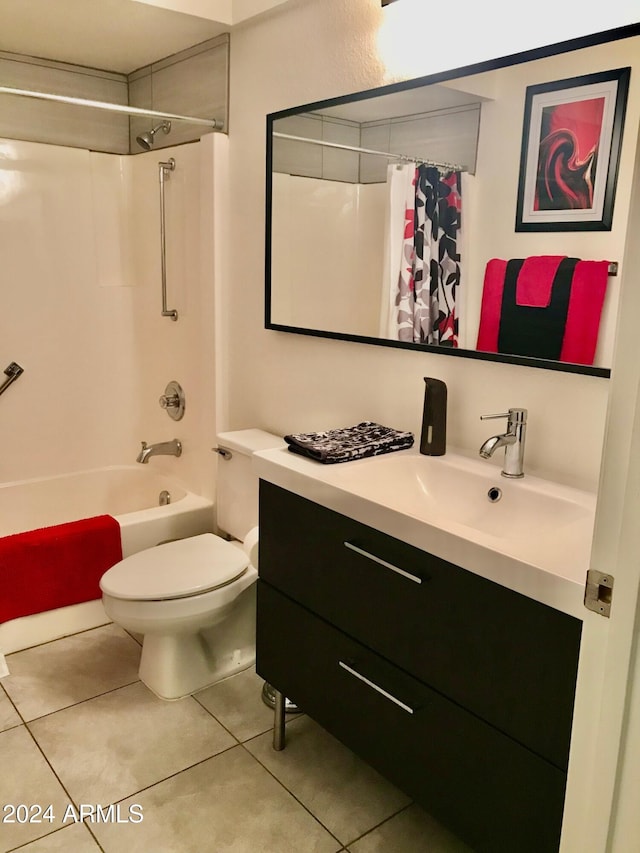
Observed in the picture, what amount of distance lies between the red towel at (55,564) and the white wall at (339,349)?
2.18 ft

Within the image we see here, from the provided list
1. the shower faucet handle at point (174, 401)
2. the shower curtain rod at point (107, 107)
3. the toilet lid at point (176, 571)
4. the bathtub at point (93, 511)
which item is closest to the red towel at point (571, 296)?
the toilet lid at point (176, 571)

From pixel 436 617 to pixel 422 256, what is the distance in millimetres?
987

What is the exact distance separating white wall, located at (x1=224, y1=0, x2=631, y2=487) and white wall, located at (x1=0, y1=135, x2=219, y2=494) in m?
0.21

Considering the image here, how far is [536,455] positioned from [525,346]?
266 millimetres

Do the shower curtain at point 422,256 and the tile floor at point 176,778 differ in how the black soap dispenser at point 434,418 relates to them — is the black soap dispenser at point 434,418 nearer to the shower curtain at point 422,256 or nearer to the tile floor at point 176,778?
the shower curtain at point 422,256

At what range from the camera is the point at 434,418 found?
6.14 feet

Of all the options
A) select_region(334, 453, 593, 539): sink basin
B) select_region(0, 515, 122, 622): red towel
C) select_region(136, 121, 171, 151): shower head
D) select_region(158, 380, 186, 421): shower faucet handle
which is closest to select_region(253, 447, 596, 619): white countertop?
select_region(334, 453, 593, 539): sink basin

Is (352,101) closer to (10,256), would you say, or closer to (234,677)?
(10,256)

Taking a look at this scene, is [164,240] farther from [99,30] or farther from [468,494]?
[468,494]

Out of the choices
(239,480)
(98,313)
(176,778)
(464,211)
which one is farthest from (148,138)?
(176,778)

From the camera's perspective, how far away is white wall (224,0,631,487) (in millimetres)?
1690

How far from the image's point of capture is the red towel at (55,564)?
2.46 m

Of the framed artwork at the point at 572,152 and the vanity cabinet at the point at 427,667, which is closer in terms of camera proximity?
the vanity cabinet at the point at 427,667

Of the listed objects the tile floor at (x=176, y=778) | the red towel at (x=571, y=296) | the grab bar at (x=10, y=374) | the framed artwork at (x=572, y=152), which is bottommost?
the tile floor at (x=176, y=778)
